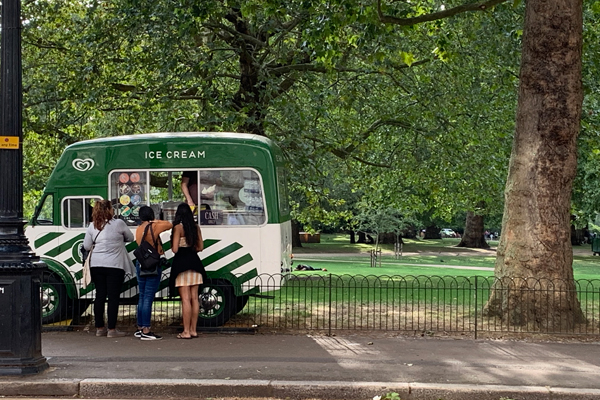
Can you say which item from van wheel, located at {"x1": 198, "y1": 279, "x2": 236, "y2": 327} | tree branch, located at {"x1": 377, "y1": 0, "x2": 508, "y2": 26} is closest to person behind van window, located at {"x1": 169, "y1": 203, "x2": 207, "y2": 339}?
van wheel, located at {"x1": 198, "y1": 279, "x2": 236, "y2": 327}

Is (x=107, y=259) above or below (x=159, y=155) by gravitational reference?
below

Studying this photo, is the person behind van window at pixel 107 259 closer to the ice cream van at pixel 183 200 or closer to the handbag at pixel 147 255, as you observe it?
the handbag at pixel 147 255

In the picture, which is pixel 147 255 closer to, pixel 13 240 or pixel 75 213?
pixel 75 213

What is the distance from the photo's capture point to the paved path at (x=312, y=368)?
301 inches

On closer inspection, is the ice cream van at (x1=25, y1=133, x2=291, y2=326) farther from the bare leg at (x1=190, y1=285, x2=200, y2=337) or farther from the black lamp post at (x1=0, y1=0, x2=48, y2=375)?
the black lamp post at (x1=0, y1=0, x2=48, y2=375)

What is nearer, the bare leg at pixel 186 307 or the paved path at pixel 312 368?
the paved path at pixel 312 368

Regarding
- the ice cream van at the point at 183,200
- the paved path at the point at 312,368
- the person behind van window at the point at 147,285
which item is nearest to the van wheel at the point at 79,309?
the ice cream van at the point at 183,200

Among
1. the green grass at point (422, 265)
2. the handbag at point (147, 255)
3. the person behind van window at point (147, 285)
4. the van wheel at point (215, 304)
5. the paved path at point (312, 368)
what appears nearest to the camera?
the paved path at point (312, 368)

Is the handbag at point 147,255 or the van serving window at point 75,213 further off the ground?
the van serving window at point 75,213

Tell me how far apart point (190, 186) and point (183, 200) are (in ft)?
0.89

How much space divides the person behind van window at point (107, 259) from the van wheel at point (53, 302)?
4.02 ft

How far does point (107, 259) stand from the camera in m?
10.5

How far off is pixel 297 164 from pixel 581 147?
26.1 ft

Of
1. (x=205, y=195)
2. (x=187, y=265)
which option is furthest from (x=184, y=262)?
(x=205, y=195)
